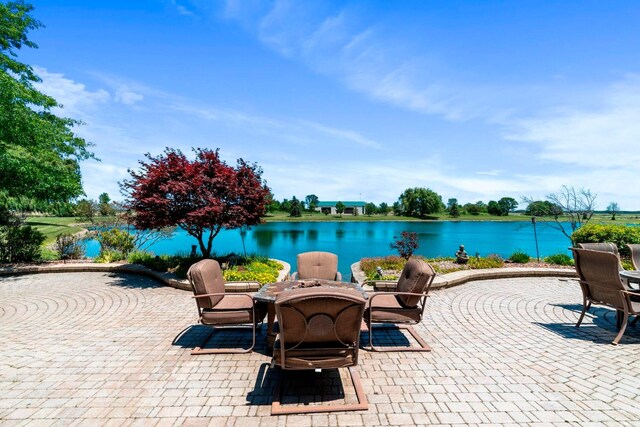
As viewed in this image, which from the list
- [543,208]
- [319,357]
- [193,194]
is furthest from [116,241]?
[543,208]

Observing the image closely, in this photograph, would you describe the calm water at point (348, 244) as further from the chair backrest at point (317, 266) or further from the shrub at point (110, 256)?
the chair backrest at point (317, 266)

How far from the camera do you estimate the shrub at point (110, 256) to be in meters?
10.2

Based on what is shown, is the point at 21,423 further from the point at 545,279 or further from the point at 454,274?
the point at 545,279

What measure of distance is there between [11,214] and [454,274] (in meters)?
16.6

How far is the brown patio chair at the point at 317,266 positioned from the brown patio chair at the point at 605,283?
3.82 meters

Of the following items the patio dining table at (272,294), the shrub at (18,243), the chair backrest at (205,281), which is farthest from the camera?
the shrub at (18,243)

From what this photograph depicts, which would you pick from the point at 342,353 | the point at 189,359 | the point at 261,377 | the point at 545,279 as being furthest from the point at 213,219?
the point at 545,279

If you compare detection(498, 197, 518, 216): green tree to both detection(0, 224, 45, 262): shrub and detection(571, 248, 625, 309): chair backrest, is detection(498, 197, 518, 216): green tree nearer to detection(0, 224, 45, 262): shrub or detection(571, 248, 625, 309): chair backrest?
detection(571, 248, 625, 309): chair backrest

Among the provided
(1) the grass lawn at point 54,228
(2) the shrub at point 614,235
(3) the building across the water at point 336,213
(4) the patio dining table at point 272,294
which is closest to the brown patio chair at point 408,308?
(4) the patio dining table at point 272,294

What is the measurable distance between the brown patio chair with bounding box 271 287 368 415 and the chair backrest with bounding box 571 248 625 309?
157 inches

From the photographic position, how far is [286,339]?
112 inches

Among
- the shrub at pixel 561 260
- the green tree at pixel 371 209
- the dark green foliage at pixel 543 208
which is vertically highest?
the green tree at pixel 371 209

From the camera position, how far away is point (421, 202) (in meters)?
79.8

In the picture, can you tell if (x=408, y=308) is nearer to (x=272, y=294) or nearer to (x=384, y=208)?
(x=272, y=294)
